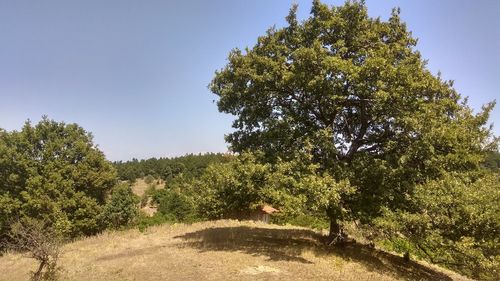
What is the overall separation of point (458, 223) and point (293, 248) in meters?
8.12

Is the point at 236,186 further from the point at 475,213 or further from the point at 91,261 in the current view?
the point at 475,213

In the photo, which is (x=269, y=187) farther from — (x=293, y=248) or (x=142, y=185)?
(x=142, y=185)

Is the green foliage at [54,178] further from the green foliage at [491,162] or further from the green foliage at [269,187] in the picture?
the green foliage at [491,162]

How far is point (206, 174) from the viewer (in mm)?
21203

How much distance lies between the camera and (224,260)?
58.7 ft

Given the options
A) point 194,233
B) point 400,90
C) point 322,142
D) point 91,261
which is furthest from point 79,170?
point 400,90

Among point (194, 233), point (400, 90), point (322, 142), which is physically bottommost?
point (194, 233)

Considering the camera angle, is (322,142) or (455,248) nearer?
(455,248)

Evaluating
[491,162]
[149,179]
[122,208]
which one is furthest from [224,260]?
[149,179]

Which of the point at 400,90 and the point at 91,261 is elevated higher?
the point at 400,90

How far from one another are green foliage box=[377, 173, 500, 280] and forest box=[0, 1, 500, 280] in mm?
55

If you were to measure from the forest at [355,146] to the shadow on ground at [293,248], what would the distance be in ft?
3.41

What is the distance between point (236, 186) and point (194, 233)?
32.4ft

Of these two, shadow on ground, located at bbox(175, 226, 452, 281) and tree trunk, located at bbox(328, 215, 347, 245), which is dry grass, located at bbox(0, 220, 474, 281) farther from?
tree trunk, located at bbox(328, 215, 347, 245)
